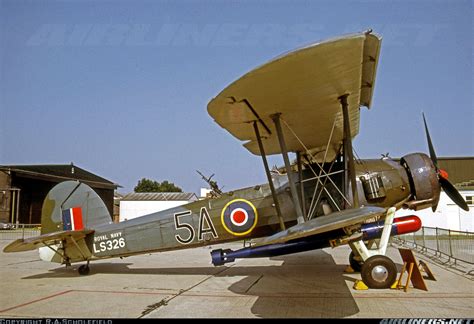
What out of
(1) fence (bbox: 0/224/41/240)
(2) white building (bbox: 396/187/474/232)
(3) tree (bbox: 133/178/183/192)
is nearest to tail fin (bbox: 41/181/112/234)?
(1) fence (bbox: 0/224/41/240)

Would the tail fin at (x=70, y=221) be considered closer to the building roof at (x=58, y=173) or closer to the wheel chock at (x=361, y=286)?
the wheel chock at (x=361, y=286)

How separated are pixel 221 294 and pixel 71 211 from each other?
4.50 metres

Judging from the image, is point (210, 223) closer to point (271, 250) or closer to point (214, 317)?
point (271, 250)

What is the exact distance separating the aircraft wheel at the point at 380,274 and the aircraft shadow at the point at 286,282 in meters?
0.43

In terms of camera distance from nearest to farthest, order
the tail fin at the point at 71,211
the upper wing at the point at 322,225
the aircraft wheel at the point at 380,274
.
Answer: the upper wing at the point at 322,225, the aircraft wheel at the point at 380,274, the tail fin at the point at 71,211

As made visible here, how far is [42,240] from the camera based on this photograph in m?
8.30

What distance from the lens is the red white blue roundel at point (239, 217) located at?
8211 millimetres

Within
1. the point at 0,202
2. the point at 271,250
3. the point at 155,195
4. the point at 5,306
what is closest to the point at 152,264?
the point at 271,250

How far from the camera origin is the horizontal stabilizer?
7875 mm

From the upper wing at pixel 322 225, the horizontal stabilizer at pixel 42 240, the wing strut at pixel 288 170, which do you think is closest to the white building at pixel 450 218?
the wing strut at pixel 288 170

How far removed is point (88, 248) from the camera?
29.6 feet

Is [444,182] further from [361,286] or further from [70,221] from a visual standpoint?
[70,221]

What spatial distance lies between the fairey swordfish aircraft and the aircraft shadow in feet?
2.03

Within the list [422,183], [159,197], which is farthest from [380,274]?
[159,197]
